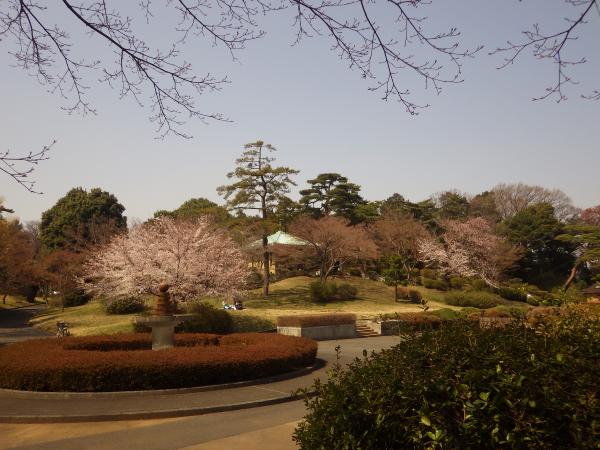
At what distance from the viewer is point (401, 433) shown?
4383 mm

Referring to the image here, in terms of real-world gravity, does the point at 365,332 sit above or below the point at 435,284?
below

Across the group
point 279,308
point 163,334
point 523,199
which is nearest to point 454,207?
point 523,199

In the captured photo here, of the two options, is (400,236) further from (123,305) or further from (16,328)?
(16,328)

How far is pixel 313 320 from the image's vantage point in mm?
28016

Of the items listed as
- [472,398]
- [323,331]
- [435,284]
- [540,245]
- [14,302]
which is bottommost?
[323,331]

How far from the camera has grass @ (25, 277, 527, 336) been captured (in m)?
29.0

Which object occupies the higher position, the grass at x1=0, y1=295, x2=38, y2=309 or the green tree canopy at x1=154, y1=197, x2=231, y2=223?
the green tree canopy at x1=154, y1=197, x2=231, y2=223

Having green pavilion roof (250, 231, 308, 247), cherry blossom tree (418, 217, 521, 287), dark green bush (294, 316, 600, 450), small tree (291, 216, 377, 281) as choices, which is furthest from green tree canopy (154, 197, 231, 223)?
dark green bush (294, 316, 600, 450)

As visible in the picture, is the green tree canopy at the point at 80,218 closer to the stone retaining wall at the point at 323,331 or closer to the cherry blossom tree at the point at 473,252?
the stone retaining wall at the point at 323,331

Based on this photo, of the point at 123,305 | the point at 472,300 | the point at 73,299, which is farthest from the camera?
the point at 472,300

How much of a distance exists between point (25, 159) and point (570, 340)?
6301 millimetres

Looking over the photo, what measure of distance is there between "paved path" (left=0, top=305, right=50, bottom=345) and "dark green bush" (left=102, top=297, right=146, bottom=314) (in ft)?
13.5

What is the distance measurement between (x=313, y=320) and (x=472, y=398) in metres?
24.2

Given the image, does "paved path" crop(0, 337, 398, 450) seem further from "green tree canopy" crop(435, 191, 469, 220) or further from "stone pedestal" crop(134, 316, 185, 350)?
"green tree canopy" crop(435, 191, 469, 220)
